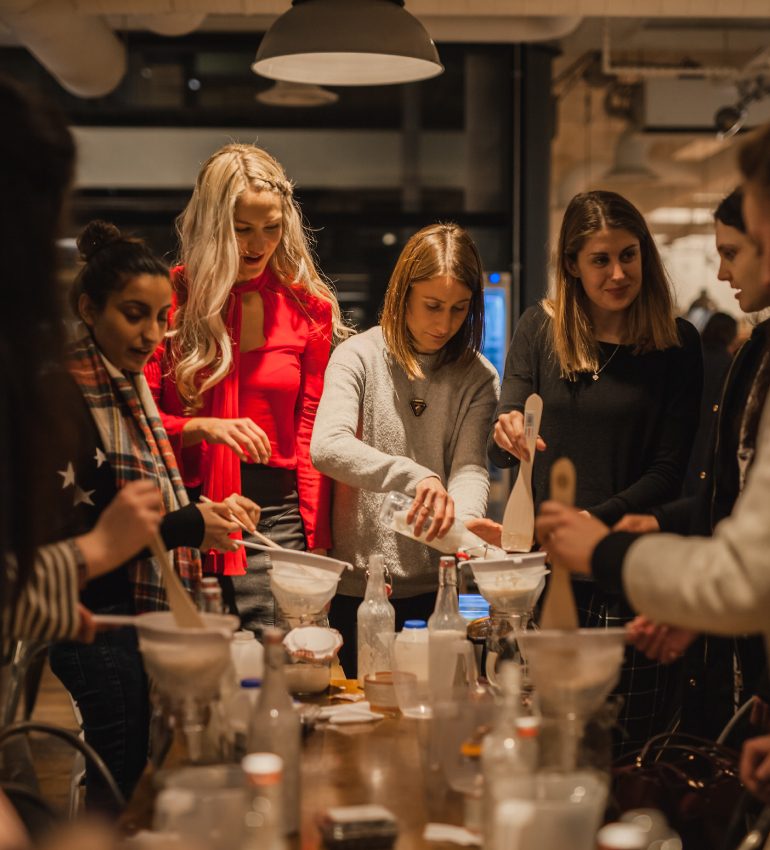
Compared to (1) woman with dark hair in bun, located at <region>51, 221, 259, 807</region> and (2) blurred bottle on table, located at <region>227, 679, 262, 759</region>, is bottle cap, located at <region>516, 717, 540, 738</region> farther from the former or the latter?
(1) woman with dark hair in bun, located at <region>51, 221, 259, 807</region>

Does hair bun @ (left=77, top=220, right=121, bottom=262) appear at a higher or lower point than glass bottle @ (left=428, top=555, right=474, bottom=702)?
higher

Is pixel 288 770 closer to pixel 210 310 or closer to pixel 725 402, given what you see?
pixel 725 402

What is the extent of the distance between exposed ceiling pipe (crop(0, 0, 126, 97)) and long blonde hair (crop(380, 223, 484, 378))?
3.21 m

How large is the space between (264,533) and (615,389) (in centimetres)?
96

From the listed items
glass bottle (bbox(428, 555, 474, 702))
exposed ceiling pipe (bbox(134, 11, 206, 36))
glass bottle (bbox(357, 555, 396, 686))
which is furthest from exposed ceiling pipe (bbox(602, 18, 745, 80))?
→ glass bottle (bbox(428, 555, 474, 702))

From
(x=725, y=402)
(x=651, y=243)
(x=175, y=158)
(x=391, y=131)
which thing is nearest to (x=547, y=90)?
(x=391, y=131)

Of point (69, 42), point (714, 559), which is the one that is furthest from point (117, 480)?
point (69, 42)

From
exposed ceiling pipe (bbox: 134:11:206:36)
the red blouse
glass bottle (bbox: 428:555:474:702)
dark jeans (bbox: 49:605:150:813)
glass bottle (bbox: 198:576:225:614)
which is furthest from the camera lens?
exposed ceiling pipe (bbox: 134:11:206:36)

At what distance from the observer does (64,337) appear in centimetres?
163

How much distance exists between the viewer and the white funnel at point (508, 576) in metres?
2.30

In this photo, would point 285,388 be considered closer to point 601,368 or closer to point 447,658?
point 601,368

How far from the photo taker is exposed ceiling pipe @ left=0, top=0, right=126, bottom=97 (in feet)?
18.3

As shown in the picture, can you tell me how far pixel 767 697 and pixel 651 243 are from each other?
1280mm

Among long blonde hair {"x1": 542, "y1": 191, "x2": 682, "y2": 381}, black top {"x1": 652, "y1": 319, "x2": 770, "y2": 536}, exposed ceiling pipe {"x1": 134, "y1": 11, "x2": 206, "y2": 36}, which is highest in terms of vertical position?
exposed ceiling pipe {"x1": 134, "y1": 11, "x2": 206, "y2": 36}
